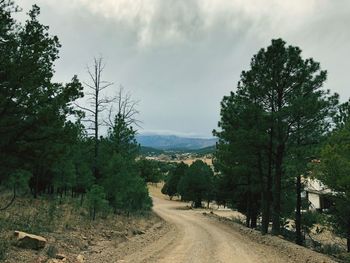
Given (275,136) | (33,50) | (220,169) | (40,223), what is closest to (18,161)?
(33,50)

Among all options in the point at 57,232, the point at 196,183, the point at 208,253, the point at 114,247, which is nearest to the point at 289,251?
the point at 208,253

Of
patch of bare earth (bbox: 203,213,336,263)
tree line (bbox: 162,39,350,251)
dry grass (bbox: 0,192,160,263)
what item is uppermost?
tree line (bbox: 162,39,350,251)

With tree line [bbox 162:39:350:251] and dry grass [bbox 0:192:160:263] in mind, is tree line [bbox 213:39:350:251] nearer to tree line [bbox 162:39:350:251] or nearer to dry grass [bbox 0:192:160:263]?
tree line [bbox 162:39:350:251]

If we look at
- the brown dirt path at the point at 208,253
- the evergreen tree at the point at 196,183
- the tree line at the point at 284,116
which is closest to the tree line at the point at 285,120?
the tree line at the point at 284,116

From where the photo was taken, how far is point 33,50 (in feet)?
38.8

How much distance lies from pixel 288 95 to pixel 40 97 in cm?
1581

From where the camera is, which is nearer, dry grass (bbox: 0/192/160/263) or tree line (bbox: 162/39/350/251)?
dry grass (bbox: 0/192/160/263)

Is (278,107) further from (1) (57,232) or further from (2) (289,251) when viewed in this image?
(1) (57,232)

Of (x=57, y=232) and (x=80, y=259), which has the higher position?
(x=57, y=232)

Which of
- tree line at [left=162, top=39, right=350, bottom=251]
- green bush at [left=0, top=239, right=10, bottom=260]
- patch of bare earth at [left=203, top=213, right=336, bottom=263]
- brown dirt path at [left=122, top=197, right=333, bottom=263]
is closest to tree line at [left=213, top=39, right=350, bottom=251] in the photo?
tree line at [left=162, top=39, right=350, bottom=251]

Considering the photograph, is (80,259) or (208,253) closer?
(80,259)

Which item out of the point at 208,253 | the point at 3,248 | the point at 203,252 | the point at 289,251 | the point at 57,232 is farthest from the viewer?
the point at 289,251

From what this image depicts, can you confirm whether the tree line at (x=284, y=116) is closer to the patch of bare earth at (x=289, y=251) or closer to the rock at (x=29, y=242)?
the patch of bare earth at (x=289, y=251)

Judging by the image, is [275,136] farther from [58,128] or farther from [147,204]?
[147,204]
